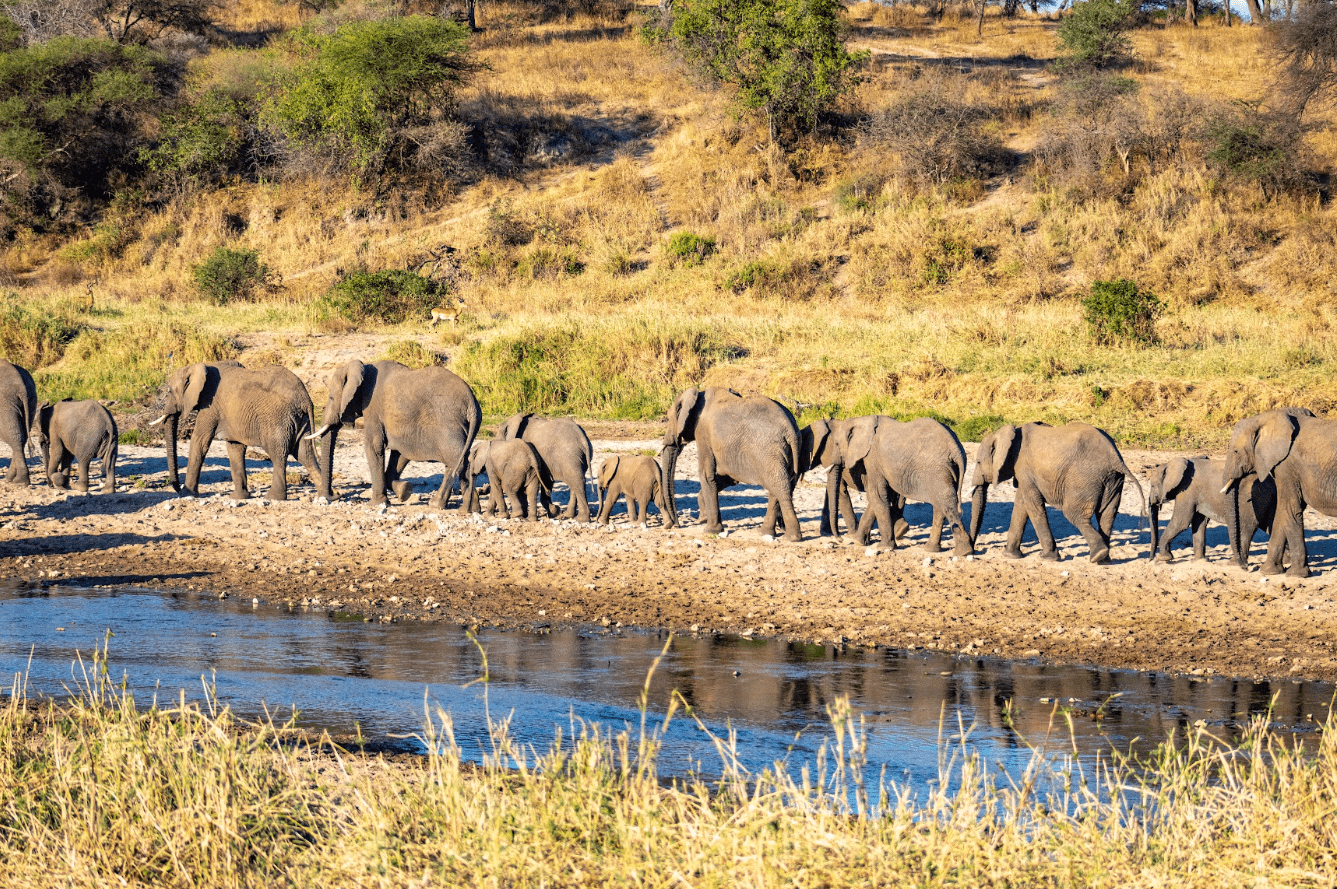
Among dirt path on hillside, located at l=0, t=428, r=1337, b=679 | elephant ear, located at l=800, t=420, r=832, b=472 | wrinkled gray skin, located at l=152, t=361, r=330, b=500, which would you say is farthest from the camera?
wrinkled gray skin, located at l=152, t=361, r=330, b=500

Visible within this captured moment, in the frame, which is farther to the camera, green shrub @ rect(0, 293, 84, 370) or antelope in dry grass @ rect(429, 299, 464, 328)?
antelope in dry grass @ rect(429, 299, 464, 328)

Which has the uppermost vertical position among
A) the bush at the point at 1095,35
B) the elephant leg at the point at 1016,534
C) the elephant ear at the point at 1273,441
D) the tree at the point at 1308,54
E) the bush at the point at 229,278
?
the bush at the point at 1095,35

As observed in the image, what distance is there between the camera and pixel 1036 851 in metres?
4.50

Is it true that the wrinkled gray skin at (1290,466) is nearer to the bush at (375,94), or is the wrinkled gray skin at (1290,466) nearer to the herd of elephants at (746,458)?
the herd of elephants at (746,458)

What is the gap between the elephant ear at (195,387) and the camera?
49.3 feet

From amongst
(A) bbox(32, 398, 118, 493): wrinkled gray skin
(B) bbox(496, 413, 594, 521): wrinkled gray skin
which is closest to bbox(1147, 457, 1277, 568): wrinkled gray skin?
(B) bbox(496, 413, 594, 521): wrinkled gray skin

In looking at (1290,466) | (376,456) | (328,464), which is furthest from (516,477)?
(1290,466)

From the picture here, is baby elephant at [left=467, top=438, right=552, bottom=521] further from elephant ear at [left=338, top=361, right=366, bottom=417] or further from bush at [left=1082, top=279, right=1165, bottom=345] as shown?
bush at [left=1082, top=279, right=1165, bottom=345]

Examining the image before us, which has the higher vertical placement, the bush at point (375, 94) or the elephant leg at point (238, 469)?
the bush at point (375, 94)

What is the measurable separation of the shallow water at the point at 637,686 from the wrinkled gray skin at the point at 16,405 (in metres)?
5.08

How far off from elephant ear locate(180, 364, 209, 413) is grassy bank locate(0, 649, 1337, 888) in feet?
33.1

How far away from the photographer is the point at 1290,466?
1104cm

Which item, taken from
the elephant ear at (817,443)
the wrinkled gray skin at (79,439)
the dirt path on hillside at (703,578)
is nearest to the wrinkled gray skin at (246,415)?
the dirt path on hillside at (703,578)

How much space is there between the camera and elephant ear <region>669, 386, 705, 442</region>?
13375 millimetres
